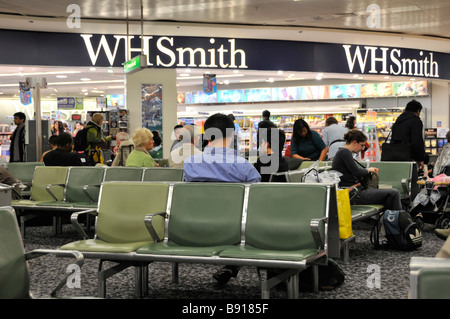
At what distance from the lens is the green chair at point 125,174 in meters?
6.93

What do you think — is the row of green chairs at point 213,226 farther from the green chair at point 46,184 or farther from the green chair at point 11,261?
the green chair at point 46,184

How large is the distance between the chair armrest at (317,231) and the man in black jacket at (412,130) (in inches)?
176

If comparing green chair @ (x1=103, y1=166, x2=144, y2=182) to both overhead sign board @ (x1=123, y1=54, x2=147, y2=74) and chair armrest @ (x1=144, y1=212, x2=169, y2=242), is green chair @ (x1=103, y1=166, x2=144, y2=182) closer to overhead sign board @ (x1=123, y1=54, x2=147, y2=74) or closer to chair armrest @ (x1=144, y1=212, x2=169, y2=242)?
chair armrest @ (x1=144, y1=212, x2=169, y2=242)

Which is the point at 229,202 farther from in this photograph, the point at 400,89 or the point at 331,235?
the point at 400,89

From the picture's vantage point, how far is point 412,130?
7.80 m

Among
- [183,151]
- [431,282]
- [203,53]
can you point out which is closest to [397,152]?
[183,151]

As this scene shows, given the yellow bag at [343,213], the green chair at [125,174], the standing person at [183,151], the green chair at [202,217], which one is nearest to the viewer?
the green chair at [202,217]

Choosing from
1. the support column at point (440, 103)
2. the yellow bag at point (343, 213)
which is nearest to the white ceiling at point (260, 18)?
the support column at point (440, 103)

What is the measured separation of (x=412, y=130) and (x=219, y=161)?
14.5 ft

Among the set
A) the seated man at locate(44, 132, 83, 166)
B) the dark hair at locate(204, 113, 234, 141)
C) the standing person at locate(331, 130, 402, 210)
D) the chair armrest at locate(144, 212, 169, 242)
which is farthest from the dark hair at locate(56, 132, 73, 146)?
the dark hair at locate(204, 113, 234, 141)

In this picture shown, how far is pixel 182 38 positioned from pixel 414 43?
568 centimetres

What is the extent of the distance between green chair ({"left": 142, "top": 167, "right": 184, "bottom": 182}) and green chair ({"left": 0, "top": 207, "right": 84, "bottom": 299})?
13.3 ft

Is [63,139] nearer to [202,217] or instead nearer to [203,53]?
[202,217]
